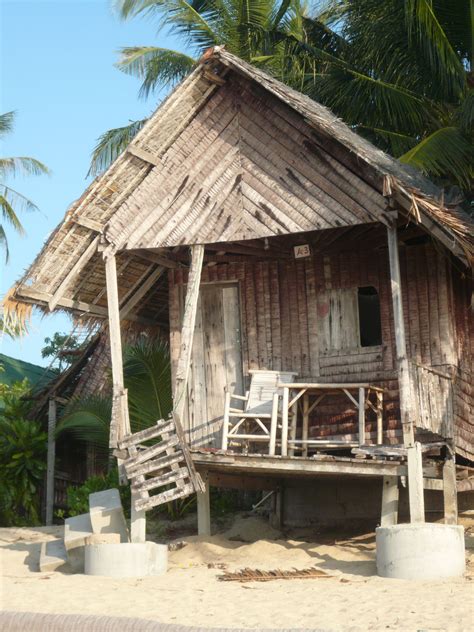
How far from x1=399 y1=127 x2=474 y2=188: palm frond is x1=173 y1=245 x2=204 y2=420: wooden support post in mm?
4850

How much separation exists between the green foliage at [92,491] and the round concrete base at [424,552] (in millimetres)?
6279

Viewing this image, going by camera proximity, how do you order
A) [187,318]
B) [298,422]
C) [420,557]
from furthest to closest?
[298,422]
[187,318]
[420,557]

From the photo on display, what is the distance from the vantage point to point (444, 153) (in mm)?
18438

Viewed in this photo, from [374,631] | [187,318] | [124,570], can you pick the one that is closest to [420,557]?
[374,631]

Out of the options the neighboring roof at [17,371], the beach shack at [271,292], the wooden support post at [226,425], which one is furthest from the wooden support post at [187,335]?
the neighboring roof at [17,371]

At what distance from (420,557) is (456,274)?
187 inches

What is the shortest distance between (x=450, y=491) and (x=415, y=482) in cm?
93

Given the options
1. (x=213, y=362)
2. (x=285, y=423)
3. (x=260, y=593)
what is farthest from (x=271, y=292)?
(x=260, y=593)

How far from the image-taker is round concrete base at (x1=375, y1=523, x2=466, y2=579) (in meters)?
11.4

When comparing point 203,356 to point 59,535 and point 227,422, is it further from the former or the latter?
point 59,535

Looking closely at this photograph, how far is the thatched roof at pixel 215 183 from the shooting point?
1399 cm

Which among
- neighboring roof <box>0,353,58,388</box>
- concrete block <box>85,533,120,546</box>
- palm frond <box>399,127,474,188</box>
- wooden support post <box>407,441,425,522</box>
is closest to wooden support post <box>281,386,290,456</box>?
wooden support post <box>407,441,425,522</box>

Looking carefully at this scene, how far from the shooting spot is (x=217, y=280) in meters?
16.0

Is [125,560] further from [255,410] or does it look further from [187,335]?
[255,410]
